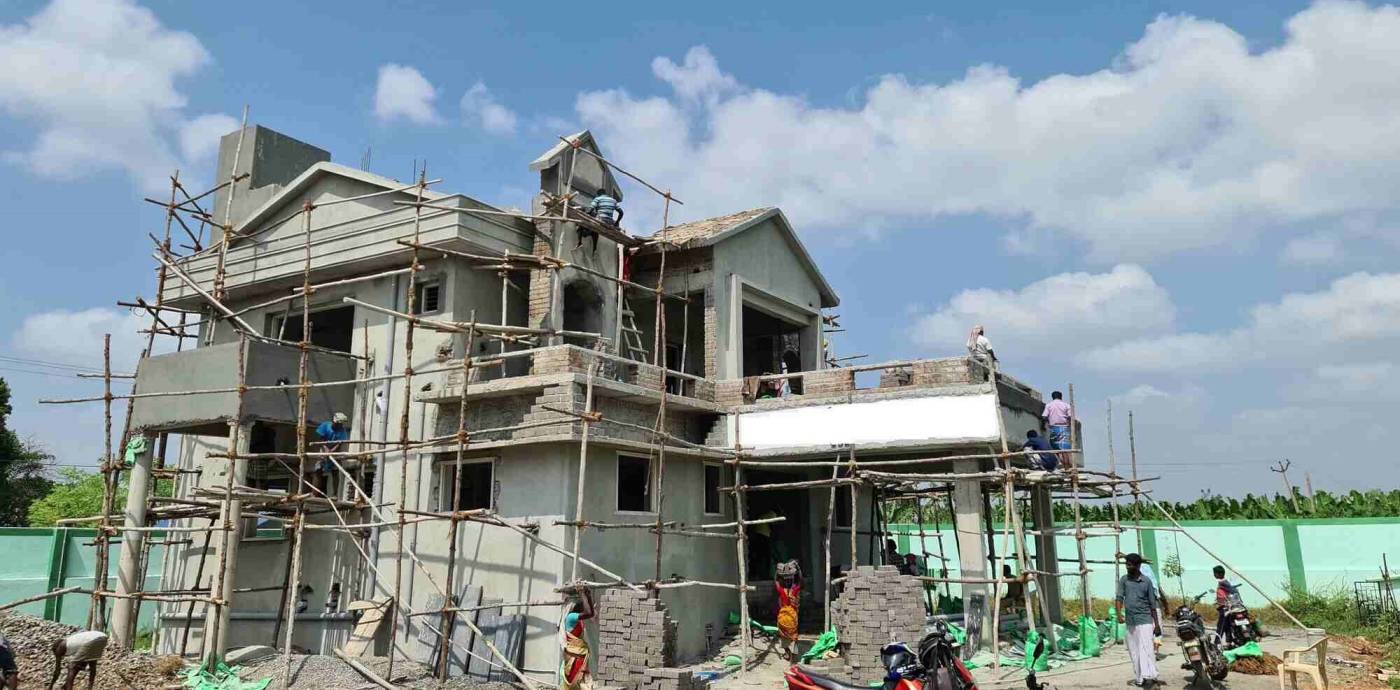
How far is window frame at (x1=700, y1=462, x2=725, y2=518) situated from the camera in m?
17.0

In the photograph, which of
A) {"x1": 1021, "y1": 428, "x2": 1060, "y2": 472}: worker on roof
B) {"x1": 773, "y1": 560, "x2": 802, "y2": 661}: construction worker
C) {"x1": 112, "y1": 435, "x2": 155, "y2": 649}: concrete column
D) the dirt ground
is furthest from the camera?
{"x1": 1021, "y1": 428, "x2": 1060, "y2": 472}: worker on roof

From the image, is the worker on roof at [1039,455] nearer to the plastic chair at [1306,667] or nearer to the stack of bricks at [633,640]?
the plastic chair at [1306,667]

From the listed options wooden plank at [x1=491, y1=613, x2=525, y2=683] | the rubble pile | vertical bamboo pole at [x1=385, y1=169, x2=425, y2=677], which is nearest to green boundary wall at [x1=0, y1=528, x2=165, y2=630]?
the rubble pile

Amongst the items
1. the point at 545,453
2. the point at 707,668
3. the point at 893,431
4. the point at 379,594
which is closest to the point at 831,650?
the point at 707,668

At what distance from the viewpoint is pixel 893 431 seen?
51.3ft

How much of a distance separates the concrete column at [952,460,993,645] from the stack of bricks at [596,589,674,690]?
4.77 meters

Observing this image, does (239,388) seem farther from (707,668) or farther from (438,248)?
(707,668)

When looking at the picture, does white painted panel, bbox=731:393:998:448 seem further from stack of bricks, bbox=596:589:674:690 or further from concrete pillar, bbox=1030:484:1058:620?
stack of bricks, bbox=596:589:674:690

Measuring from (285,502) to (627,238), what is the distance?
23.6 ft

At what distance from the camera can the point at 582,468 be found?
13.7 metres

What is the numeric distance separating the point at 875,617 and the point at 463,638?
236 inches

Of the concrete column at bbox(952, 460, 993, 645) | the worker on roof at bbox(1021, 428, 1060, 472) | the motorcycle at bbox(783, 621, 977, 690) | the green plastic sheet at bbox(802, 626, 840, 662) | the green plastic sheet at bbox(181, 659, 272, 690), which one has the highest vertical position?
A: the worker on roof at bbox(1021, 428, 1060, 472)

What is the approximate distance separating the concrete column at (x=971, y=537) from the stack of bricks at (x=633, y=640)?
477cm

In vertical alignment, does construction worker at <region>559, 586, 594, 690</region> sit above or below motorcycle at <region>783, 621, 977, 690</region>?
below
